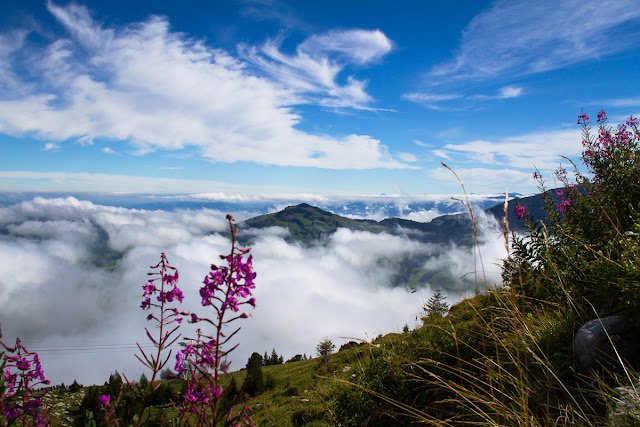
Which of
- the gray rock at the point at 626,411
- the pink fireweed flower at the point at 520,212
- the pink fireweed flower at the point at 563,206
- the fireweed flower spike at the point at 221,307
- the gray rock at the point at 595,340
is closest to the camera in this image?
the fireweed flower spike at the point at 221,307

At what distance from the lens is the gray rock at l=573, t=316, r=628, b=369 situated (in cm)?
400

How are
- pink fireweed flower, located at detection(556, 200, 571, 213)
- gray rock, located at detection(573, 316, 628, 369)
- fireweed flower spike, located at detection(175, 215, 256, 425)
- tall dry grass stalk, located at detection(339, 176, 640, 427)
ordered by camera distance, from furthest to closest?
pink fireweed flower, located at detection(556, 200, 571, 213) → gray rock, located at detection(573, 316, 628, 369) → tall dry grass stalk, located at detection(339, 176, 640, 427) → fireweed flower spike, located at detection(175, 215, 256, 425)

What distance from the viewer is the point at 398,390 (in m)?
5.87

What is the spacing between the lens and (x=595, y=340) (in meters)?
4.04

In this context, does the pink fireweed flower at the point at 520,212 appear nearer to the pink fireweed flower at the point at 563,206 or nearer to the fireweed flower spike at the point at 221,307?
the pink fireweed flower at the point at 563,206

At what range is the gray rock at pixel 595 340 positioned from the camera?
4.00m

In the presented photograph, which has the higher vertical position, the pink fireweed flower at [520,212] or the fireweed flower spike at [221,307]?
the pink fireweed flower at [520,212]

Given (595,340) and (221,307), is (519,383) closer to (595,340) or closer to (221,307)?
(595,340)

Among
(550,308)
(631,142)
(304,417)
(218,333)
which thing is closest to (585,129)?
(631,142)

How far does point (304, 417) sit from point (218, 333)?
38.4 feet

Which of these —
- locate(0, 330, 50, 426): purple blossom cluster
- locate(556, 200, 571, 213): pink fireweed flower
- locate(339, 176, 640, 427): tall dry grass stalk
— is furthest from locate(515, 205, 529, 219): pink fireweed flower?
locate(0, 330, 50, 426): purple blossom cluster

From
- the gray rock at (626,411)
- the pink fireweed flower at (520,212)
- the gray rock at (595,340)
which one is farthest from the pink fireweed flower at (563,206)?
the gray rock at (626,411)

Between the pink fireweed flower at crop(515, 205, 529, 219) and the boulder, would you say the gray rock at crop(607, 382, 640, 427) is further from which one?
the pink fireweed flower at crop(515, 205, 529, 219)

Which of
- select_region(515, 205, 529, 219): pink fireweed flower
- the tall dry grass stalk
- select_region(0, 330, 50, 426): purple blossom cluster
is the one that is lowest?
the tall dry grass stalk
